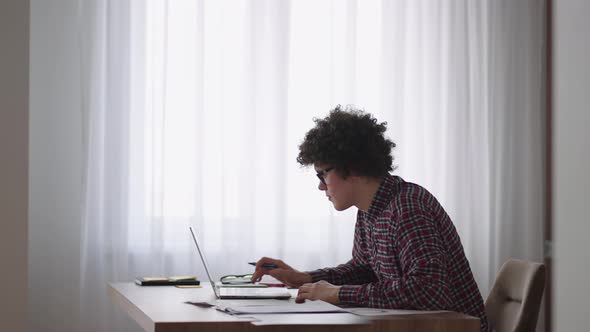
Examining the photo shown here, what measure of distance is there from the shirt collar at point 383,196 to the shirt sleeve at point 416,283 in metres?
0.20

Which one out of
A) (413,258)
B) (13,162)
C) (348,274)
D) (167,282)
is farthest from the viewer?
(13,162)

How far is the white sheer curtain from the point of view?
11.3 feet

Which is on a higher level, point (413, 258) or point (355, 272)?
point (413, 258)

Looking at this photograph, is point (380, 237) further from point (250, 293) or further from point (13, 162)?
point (13, 162)

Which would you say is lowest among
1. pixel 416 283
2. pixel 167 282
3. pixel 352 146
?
pixel 167 282

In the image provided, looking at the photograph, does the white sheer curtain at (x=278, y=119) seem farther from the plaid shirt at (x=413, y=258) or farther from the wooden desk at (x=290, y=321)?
the wooden desk at (x=290, y=321)

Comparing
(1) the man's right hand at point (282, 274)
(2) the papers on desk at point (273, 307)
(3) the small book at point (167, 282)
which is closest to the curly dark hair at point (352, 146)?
(1) the man's right hand at point (282, 274)

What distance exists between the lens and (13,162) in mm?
3006
